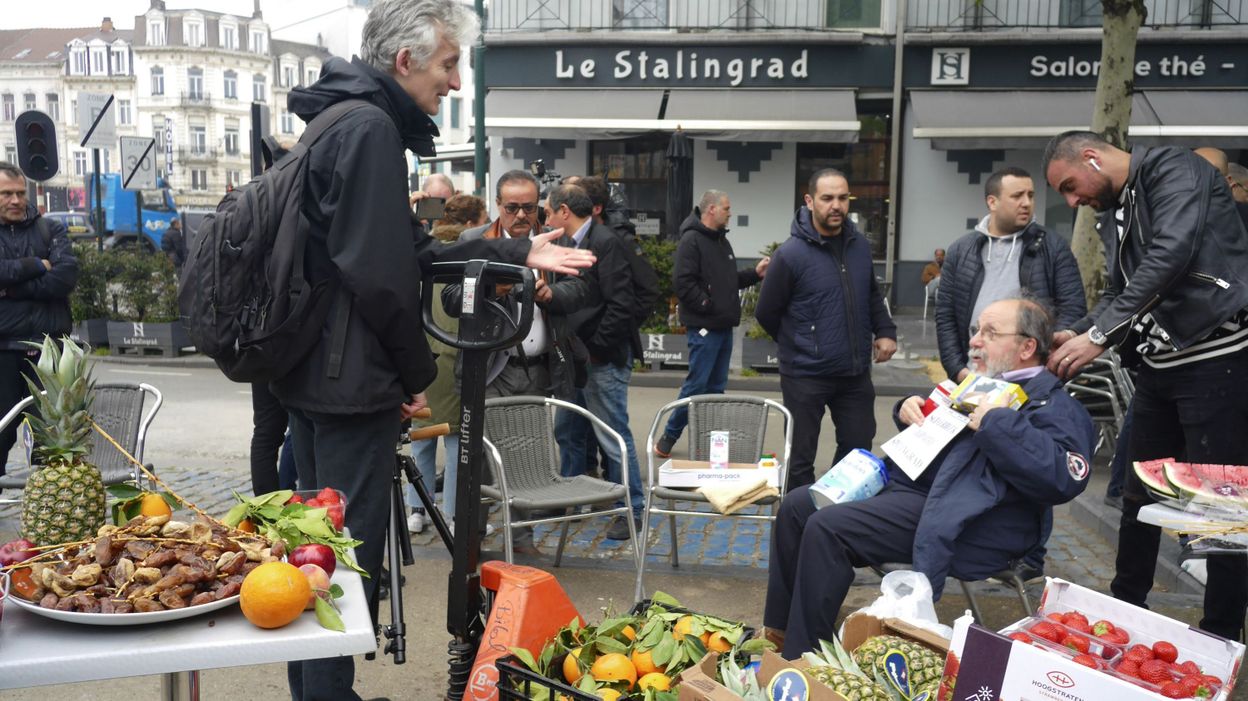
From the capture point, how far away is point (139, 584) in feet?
6.73

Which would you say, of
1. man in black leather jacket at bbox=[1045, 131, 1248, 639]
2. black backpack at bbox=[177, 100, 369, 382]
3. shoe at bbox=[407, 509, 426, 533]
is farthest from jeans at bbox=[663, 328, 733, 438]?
black backpack at bbox=[177, 100, 369, 382]

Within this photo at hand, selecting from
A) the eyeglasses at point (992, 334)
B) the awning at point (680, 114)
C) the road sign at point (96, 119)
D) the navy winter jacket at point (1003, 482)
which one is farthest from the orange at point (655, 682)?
the awning at point (680, 114)

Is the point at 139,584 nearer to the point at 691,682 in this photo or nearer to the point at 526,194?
the point at 691,682

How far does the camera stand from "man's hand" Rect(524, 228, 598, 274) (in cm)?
297

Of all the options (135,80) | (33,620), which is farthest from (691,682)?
(135,80)

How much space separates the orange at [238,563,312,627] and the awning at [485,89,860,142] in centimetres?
1636

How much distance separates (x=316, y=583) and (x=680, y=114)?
17304 mm

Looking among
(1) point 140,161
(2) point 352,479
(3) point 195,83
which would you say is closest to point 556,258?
(2) point 352,479

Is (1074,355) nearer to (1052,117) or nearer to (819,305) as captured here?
(819,305)

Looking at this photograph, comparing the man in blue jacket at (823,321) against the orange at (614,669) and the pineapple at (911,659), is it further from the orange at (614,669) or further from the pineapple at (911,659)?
the orange at (614,669)

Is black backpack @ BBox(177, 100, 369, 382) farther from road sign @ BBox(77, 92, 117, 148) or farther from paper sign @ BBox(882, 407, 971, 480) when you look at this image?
road sign @ BBox(77, 92, 117, 148)

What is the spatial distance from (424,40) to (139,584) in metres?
1.72

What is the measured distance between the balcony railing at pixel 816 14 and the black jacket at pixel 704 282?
483 inches

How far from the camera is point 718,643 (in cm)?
297
